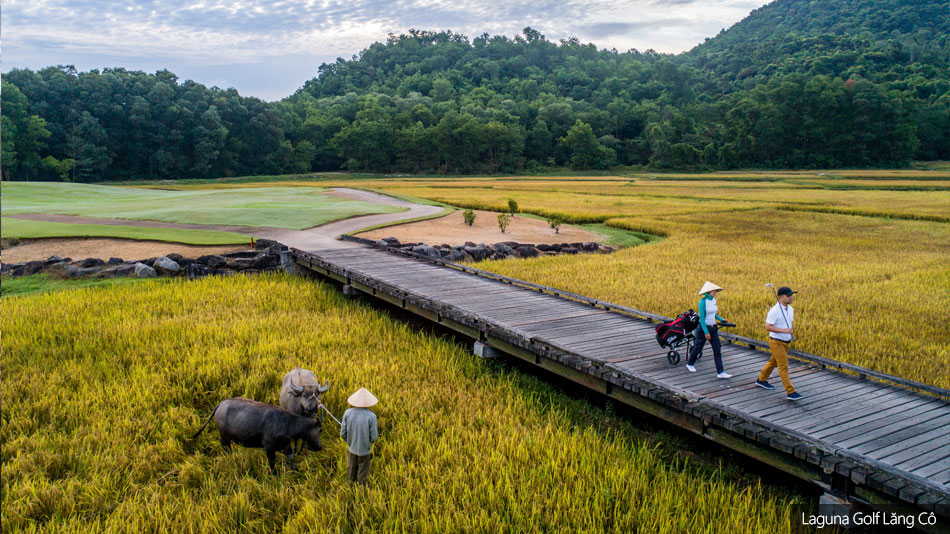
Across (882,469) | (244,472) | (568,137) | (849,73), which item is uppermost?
(849,73)

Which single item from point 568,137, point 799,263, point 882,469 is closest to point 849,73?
point 568,137

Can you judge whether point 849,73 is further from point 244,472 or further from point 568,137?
point 244,472

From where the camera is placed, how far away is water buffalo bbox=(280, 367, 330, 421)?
7617 millimetres

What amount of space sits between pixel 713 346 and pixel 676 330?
0.60 metres

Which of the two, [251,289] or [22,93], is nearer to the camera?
[251,289]

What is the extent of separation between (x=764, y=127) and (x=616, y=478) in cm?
10780

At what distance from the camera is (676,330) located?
8.91m

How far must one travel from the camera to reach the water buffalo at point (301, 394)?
762cm

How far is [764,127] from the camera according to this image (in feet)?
329

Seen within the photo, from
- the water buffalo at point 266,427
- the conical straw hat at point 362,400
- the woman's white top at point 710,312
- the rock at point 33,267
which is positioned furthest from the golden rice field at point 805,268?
the rock at point 33,267

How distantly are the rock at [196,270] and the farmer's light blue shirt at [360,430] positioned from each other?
43.4 feet

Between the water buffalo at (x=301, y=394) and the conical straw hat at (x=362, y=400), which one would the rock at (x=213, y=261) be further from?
the conical straw hat at (x=362, y=400)

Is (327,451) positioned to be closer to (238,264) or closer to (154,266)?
(238,264)

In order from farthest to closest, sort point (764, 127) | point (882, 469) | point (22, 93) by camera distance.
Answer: point (764, 127) < point (22, 93) < point (882, 469)
